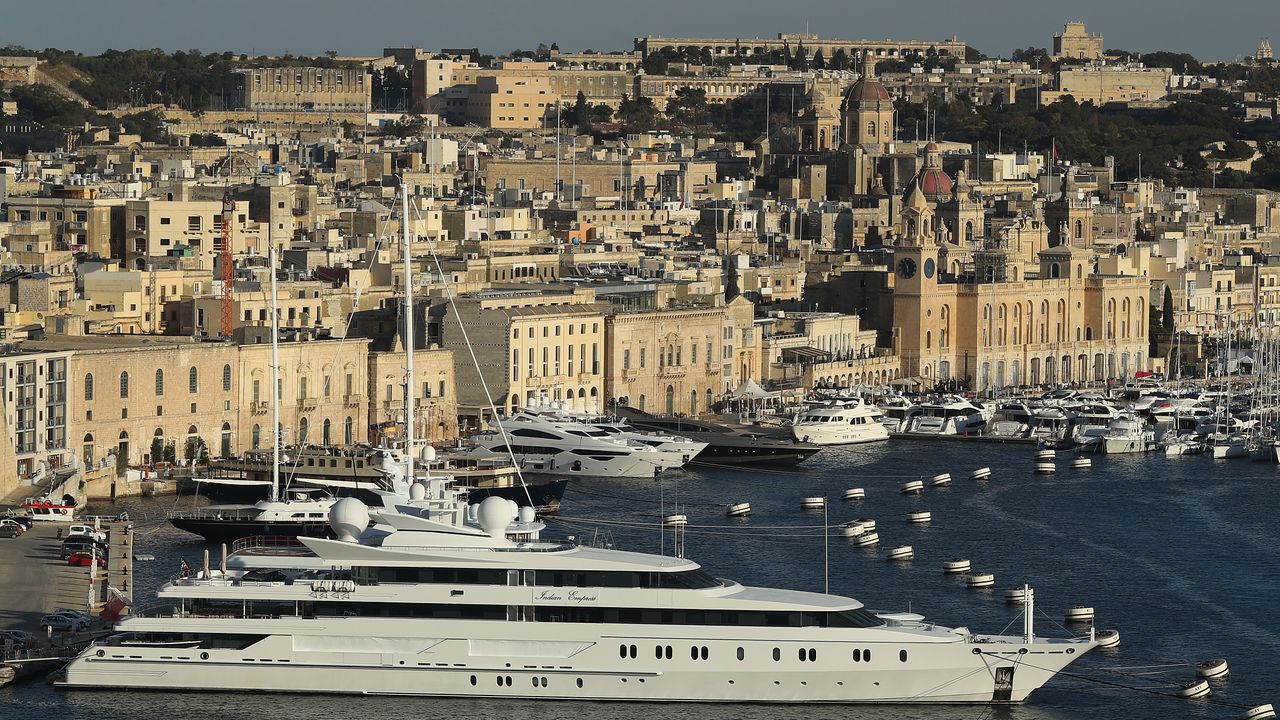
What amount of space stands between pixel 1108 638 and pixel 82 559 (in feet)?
46.8

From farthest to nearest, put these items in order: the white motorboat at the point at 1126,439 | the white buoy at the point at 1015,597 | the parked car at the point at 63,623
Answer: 1. the white motorboat at the point at 1126,439
2. the white buoy at the point at 1015,597
3. the parked car at the point at 63,623

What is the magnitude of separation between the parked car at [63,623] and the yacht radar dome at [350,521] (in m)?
3.48

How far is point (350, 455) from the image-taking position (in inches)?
2345

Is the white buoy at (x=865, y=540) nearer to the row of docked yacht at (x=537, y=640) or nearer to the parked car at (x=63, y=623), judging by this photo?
the row of docked yacht at (x=537, y=640)

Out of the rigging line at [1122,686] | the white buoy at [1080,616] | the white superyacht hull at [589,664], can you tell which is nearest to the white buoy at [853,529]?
the white buoy at [1080,616]

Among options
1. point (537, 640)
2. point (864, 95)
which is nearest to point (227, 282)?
point (537, 640)

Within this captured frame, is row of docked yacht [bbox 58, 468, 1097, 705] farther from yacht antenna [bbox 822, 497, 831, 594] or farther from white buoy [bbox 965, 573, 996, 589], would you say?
white buoy [bbox 965, 573, 996, 589]

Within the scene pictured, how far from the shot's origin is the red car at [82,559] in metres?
47.3

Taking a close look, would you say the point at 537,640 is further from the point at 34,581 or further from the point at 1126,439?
the point at 1126,439

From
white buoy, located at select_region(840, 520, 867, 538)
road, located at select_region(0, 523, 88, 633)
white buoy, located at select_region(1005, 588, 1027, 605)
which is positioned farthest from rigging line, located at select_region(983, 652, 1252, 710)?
white buoy, located at select_region(840, 520, 867, 538)

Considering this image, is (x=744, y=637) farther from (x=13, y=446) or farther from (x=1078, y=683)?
(x=13, y=446)

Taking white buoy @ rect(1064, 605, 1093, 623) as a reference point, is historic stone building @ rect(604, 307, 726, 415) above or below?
above

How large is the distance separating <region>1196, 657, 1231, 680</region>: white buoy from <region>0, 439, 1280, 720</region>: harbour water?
0.15 metres

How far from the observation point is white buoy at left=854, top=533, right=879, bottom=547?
55312mm
